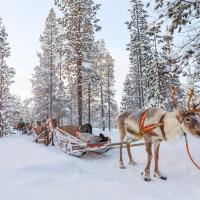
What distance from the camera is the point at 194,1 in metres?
8.57

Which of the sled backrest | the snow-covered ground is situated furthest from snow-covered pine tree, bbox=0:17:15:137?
the snow-covered ground

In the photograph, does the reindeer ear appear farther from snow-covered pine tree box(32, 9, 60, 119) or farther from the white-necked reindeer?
snow-covered pine tree box(32, 9, 60, 119)

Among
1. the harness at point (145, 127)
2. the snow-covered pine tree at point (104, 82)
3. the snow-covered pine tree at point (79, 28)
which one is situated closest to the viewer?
the harness at point (145, 127)

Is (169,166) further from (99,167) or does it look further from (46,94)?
(46,94)

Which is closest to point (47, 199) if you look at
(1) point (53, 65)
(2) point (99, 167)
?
(2) point (99, 167)

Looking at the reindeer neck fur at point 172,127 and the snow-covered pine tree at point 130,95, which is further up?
the snow-covered pine tree at point 130,95

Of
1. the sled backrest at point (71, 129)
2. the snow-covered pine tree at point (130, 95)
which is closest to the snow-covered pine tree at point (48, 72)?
the snow-covered pine tree at point (130, 95)

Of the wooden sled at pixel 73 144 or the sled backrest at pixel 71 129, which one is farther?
the sled backrest at pixel 71 129

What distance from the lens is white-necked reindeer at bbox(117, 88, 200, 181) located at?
7008 millimetres

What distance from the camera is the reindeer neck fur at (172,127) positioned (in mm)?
7449

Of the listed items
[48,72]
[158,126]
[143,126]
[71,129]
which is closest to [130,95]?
[48,72]

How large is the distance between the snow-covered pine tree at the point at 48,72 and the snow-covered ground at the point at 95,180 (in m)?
35.0

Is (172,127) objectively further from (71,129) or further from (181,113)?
(71,129)

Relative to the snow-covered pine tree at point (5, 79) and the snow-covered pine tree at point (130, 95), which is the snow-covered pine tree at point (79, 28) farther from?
the snow-covered pine tree at point (130, 95)
